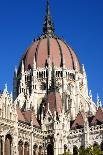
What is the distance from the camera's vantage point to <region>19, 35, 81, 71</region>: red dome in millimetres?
93688

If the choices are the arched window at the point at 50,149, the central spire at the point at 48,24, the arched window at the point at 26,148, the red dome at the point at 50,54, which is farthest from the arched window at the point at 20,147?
the central spire at the point at 48,24

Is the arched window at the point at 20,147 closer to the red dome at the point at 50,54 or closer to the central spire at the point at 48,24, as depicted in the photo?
the red dome at the point at 50,54

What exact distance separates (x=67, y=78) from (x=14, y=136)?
33.3 meters

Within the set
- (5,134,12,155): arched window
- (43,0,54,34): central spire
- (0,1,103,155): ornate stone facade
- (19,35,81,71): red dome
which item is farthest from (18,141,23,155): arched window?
(43,0,54,34): central spire

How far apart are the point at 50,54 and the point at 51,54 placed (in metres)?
0.24

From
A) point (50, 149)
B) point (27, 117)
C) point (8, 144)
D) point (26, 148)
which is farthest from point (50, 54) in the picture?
point (8, 144)

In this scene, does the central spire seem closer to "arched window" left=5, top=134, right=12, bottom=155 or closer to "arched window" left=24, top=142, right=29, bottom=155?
"arched window" left=24, top=142, right=29, bottom=155

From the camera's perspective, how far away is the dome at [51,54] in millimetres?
93562

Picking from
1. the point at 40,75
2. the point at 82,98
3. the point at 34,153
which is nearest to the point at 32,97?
the point at 40,75

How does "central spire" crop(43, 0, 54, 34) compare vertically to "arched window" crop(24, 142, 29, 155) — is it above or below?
above

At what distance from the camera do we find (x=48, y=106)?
7319cm

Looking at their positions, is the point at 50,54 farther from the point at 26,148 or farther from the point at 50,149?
the point at 26,148

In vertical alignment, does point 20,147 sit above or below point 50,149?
above

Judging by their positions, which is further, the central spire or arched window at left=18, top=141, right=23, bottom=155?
the central spire
